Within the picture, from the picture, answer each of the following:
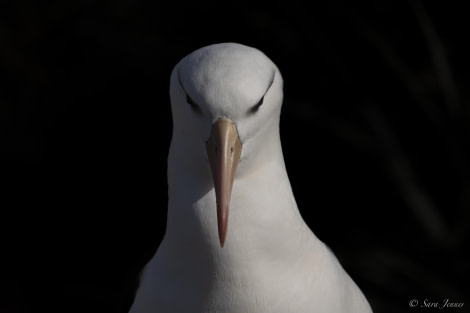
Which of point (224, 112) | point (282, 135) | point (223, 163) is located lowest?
point (282, 135)

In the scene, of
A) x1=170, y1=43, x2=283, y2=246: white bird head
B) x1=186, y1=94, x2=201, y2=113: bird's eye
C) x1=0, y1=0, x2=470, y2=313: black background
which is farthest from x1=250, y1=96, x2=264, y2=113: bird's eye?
x1=0, y1=0, x2=470, y2=313: black background

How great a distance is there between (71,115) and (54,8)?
0.60 meters

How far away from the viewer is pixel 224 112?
6.18ft

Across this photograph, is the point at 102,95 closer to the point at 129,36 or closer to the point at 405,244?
the point at 129,36

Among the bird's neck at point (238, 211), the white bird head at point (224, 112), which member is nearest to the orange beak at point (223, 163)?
the white bird head at point (224, 112)

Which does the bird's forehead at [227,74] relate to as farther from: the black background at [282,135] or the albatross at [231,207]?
the black background at [282,135]

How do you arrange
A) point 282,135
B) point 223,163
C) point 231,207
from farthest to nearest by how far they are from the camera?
point 282,135
point 231,207
point 223,163

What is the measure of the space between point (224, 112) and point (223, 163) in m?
0.10

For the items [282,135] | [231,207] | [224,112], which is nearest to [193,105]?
[224,112]

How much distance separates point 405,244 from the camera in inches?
170

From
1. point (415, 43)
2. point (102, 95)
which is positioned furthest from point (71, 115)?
point (415, 43)

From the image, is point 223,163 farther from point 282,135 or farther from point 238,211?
point 282,135

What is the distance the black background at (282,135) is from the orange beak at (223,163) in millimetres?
2217

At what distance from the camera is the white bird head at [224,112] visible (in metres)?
1.88
